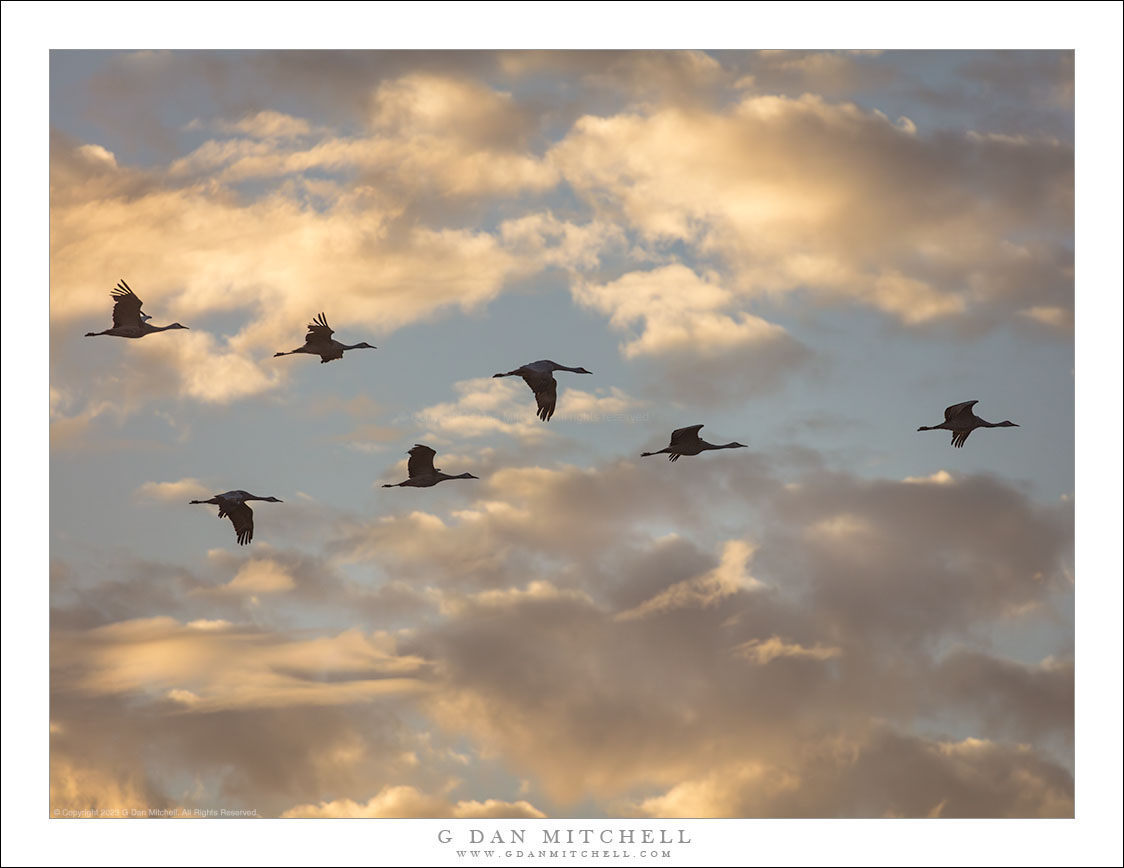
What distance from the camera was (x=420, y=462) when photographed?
89.9 m

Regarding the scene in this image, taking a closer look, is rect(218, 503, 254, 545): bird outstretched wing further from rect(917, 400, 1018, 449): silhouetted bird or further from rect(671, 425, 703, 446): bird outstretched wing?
rect(917, 400, 1018, 449): silhouetted bird

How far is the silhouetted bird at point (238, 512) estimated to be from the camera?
88625 millimetres

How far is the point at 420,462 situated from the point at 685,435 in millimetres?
10020

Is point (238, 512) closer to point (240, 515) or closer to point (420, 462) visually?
point (240, 515)

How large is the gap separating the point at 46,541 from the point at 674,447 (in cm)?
2373

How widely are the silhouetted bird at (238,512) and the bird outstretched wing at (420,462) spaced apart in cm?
617

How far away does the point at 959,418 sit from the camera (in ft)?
295

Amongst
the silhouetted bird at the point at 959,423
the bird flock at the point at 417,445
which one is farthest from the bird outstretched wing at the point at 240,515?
the silhouetted bird at the point at 959,423

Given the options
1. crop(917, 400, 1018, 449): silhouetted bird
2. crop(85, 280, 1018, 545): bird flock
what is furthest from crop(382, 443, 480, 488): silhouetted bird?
crop(917, 400, 1018, 449): silhouetted bird

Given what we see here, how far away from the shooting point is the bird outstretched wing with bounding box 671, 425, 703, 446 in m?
87.9

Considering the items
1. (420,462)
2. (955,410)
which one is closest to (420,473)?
(420,462)

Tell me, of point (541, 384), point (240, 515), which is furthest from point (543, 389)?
point (240, 515)

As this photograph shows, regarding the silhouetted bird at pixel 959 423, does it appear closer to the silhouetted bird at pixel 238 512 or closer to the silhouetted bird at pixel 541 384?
the silhouetted bird at pixel 541 384

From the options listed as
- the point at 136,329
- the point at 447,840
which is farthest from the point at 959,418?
the point at 136,329
